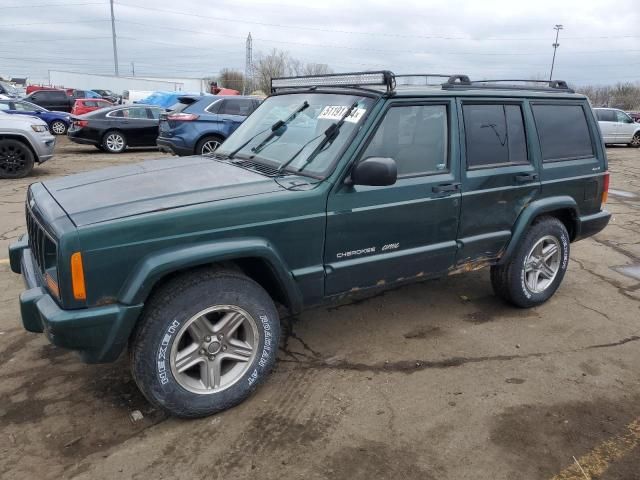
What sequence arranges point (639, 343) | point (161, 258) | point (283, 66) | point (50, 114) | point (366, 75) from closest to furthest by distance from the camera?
point (161, 258) < point (366, 75) < point (639, 343) < point (50, 114) < point (283, 66)

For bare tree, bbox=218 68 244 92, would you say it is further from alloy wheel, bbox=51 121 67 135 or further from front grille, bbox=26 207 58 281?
front grille, bbox=26 207 58 281

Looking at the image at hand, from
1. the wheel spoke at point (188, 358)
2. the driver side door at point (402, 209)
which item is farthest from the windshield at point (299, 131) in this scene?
the wheel spoke at point (188, 358)

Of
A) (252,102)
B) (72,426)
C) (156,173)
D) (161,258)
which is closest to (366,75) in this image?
(156,173)

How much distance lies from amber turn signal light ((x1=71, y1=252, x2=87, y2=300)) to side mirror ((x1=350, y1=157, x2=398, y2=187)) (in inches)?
62.5

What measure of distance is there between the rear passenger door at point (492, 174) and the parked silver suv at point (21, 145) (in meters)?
9.63

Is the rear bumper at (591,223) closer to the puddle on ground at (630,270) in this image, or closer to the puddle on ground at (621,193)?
the puddle on ground at (630,270)

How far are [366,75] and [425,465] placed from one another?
8.03 ft

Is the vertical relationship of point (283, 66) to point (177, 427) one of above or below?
above

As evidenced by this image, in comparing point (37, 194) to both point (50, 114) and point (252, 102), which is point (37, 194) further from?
point (50, 114)

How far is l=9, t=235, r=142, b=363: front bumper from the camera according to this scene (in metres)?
2.56

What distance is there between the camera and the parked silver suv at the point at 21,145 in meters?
10.4

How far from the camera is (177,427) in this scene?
2.95 meters

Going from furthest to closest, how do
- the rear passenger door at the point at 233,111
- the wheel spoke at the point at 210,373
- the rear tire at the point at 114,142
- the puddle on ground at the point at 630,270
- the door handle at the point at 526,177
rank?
the rear tire at the point at 114,142 < the rear passenger door at the point at 233,111 < the puddle on ground at the point at 630,270 < the door handle at the point at 526,177 < the wheel spoke at the point at 210,373

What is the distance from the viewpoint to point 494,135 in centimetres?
407
